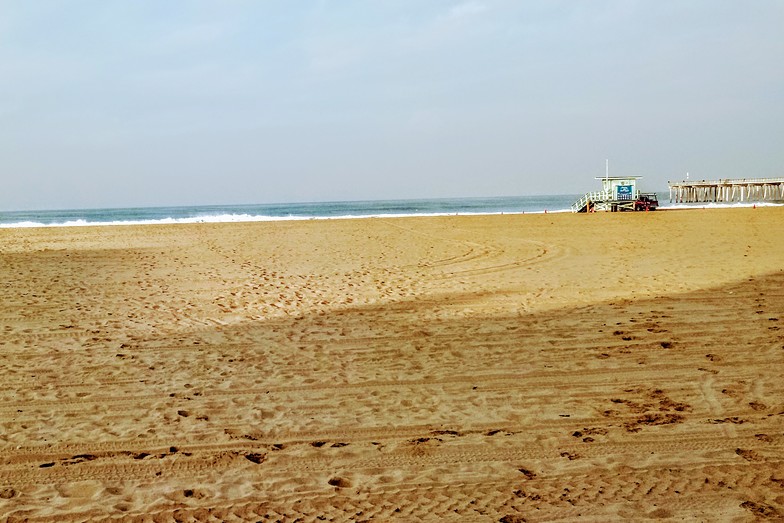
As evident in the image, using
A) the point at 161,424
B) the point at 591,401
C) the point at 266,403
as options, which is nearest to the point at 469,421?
the point at 591,401

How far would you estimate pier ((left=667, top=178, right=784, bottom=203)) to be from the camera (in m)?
62.3

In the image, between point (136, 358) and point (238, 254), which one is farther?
point (238, 254)

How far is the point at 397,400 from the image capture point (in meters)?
5.42

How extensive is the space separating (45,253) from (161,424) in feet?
57.6

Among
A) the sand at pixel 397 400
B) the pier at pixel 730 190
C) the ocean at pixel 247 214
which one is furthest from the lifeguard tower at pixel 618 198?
the sand at pixel 397 400

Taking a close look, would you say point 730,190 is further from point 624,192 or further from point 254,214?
point 254,214

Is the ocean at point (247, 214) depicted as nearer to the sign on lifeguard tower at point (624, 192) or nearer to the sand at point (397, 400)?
the sign on lifeguard tower at point (624, 192)

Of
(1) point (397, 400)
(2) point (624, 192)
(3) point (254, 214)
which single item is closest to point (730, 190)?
(2) point (624, 192)

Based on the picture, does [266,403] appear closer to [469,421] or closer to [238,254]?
[469,421]

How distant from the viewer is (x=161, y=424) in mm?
4922

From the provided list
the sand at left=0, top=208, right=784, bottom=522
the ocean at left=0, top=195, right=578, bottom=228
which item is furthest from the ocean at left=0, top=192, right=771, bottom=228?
the sand at left=0, top=208, right=784, bottom=522

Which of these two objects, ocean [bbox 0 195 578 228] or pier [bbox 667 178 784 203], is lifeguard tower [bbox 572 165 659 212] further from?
pier [bbox 667 178 784 203]

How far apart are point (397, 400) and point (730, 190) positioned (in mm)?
72734

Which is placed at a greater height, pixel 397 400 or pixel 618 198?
pixel 618 198
